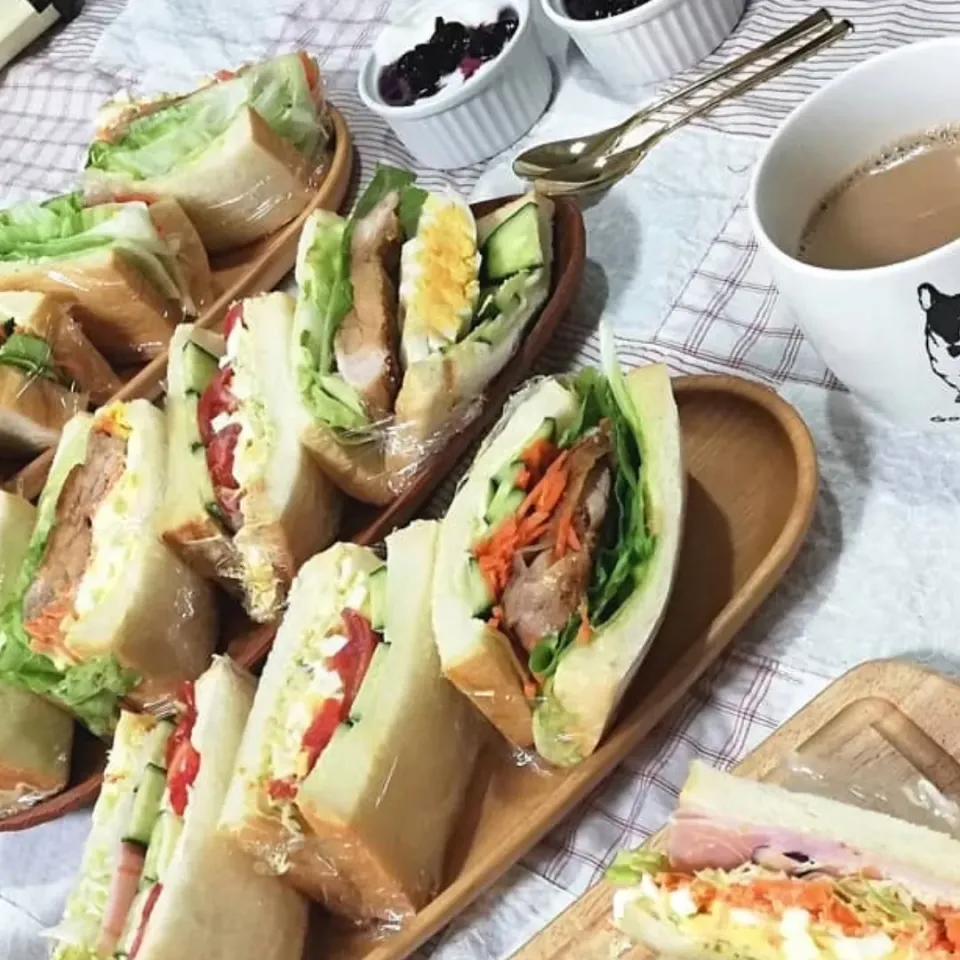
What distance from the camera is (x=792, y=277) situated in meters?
1.12

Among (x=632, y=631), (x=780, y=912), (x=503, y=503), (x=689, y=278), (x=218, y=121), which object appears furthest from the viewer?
(x=218, y=121)

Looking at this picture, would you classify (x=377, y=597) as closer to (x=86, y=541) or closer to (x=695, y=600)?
(x=695, y=600)

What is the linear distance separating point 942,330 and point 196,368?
104 cm

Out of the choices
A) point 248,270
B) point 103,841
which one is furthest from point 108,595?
point 248,270

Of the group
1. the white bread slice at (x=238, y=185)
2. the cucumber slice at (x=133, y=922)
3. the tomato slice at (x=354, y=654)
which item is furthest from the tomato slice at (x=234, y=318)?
the cucumber slice at (x=133, y=922)

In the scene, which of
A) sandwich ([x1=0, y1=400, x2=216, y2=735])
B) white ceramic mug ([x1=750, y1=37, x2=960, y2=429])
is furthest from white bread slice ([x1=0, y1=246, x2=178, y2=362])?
white ceramic mug ([x1=750, y1=37, x2=960, y2=429])

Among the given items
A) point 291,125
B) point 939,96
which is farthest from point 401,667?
point 291,125

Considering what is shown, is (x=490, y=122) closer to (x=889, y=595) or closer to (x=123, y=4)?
(x=889, y=595)

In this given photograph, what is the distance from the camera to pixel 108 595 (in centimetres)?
169

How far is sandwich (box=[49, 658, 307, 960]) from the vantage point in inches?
53.2

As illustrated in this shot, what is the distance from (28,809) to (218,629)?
1.05 feet

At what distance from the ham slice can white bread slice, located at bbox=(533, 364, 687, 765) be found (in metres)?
0.50

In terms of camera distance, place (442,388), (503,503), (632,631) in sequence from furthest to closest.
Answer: (442,388) < (503,503) < (632,631)

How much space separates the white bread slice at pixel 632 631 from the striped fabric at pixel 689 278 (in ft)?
0.34
